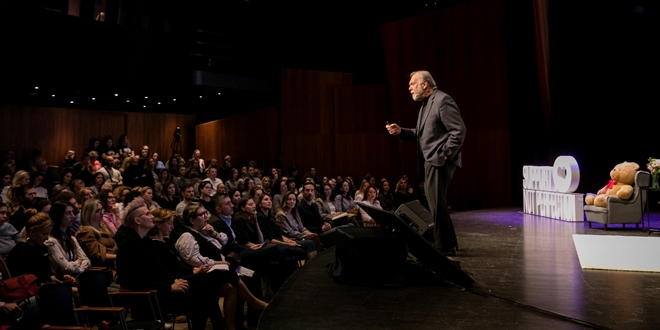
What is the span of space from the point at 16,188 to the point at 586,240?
5.45 meters

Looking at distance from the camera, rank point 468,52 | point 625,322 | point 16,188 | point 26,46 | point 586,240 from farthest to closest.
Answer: point 468,52
point 26,46
point 16,188
point 586,240
point 625,322

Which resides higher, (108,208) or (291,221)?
(108,208)

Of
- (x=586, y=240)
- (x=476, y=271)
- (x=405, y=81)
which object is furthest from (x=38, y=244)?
(x=405, y=81)

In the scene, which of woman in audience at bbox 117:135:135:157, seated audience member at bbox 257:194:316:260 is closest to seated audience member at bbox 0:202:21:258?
seated audience member at bbox 257:194:316:260

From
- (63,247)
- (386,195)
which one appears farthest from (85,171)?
(63,247)

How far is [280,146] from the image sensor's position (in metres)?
12.2

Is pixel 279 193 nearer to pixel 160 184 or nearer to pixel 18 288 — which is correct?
pixel 160 184

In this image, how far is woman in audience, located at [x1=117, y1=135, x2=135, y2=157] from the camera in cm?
1123

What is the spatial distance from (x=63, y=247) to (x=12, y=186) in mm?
2186

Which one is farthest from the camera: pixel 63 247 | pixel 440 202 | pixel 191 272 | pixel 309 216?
pixel 309 216

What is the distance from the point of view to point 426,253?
3020mm

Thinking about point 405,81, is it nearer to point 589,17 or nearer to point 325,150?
point 325,150

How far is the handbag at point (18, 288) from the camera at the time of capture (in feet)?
10.0

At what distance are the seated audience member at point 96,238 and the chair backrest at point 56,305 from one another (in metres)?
1.41
